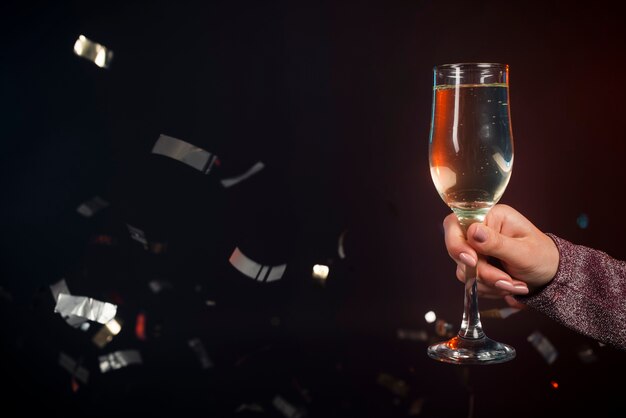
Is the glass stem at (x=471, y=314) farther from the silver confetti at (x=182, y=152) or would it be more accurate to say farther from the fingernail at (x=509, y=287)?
the silver confetti at (x=182, y=152)

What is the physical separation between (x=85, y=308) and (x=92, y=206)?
0.73 feet

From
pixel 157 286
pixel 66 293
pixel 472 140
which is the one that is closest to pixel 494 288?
pixel 472 140

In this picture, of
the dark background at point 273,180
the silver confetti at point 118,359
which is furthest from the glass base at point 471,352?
the silver confetti at point 118,359

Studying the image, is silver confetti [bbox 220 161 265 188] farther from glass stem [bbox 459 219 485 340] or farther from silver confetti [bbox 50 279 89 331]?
glass stem [bbox 459 219 485 340]

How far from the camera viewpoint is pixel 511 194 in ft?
5.64

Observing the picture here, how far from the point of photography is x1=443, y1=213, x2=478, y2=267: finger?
0.94m

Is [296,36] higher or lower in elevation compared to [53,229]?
higher

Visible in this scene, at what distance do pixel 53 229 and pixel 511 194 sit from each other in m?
0.98

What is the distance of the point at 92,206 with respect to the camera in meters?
1.72

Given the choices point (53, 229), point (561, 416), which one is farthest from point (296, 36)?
point (561, 416)

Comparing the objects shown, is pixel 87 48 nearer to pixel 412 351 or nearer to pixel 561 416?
pixel 412 351

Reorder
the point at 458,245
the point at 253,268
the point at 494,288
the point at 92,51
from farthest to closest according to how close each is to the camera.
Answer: the point at 253,268
the point at 92,51
the point at 494,288
the point at 458,245

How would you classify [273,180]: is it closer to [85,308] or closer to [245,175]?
[245,175]

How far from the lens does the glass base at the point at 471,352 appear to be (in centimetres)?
87
